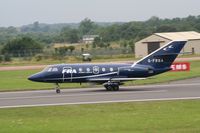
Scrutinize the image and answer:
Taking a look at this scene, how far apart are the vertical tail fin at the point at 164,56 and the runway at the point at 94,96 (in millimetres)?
1611

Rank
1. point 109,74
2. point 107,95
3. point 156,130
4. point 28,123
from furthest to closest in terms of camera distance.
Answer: point 109,74 < point 107,95 < point 28,123 < point 156,130

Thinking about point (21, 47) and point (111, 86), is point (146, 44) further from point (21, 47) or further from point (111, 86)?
point (111, 86)

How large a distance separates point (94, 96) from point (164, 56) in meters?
6.59

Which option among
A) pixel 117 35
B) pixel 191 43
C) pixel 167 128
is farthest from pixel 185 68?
pixel 117 35

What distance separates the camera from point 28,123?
21.3m

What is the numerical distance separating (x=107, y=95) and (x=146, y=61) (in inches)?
209

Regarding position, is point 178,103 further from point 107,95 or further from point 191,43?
point 191,43

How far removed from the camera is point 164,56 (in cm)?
3681

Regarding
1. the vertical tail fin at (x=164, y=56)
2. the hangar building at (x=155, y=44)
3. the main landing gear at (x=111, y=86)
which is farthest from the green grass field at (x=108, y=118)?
the hangar building at (x=155, y=44)

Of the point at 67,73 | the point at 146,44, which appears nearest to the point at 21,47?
the point at 146,44

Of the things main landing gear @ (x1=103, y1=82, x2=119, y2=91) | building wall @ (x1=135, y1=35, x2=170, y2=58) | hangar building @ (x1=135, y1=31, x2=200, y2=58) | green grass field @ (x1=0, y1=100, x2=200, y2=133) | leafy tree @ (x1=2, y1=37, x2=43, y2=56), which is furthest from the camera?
leafy tree @ (x1=2, y1=37, x2=43, y2=56)

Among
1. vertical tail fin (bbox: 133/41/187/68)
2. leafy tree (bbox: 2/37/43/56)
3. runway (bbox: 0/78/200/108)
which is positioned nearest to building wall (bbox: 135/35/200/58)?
leafy tree (bbox: 2/37/43/56)

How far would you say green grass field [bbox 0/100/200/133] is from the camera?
1914 centimetres

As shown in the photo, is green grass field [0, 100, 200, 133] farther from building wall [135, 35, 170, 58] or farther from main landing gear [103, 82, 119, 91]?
building wall [135, 35, 170, 58]
